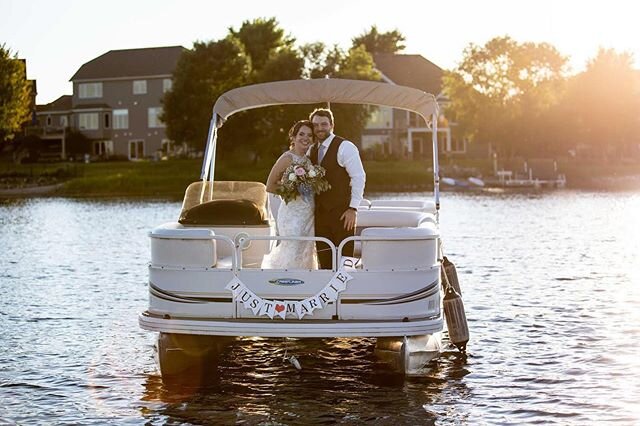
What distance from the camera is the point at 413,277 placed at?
11.0 m

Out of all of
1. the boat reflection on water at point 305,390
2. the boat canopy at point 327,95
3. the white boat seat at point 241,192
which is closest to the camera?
the boat reflection on water at point 305,390

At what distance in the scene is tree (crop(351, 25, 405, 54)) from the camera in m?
137

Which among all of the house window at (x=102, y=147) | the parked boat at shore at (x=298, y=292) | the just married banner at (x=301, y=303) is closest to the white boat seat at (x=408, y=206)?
the parked boat at shore at (x=298, y=292)

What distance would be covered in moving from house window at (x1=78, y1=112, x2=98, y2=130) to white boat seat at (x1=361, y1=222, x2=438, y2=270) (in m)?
93.0

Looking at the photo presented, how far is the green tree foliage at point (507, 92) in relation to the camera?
287 feet

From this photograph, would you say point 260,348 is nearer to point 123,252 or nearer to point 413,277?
point 413,277

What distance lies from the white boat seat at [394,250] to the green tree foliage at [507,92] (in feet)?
254

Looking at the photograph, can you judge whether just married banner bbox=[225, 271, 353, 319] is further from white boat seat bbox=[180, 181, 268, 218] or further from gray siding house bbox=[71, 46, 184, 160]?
gray siding house bbox=[71, 46, 184, 160]

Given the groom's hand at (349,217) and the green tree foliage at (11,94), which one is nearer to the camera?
the groom's hand at (349,217)

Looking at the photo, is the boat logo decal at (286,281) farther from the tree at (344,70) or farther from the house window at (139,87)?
the house window at (139,87)

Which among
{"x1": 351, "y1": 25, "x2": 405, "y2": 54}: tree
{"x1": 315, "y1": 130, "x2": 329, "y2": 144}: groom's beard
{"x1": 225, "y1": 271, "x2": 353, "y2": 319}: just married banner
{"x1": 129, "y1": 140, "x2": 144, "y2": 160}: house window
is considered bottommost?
{"x1": 225, "y1": 271, "x2": 353, "y2": 319}: just married banner

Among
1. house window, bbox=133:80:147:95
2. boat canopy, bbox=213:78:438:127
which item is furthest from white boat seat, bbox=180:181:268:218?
house window, bbox=133:80:147:95

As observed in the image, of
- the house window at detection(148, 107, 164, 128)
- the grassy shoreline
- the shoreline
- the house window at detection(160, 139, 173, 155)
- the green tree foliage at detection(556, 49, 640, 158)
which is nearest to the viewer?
the shoreline

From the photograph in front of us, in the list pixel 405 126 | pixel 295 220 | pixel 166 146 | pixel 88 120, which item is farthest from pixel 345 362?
pixel 88 120
